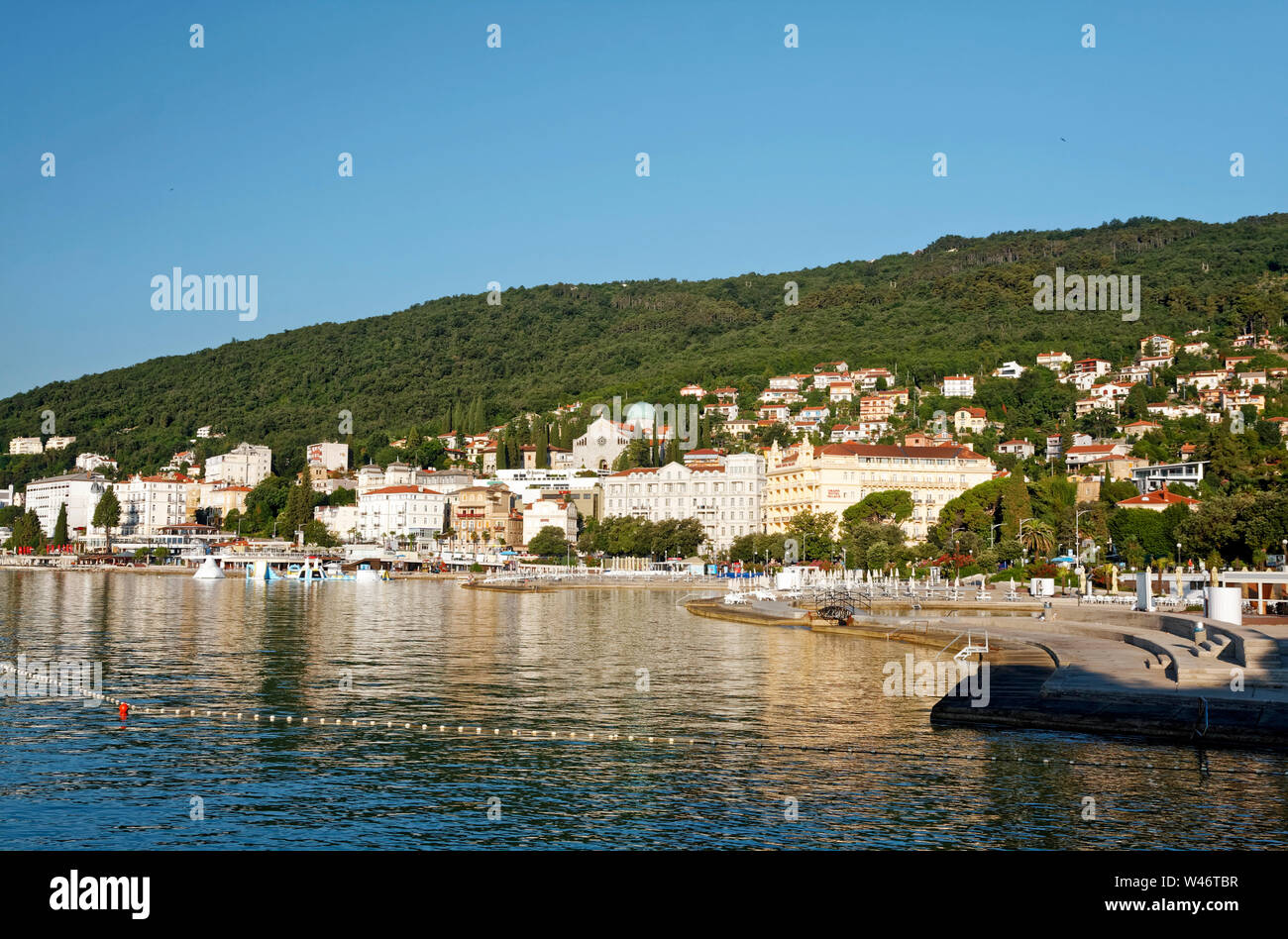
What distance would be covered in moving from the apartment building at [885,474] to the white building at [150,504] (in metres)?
110

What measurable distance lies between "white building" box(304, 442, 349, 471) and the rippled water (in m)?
156

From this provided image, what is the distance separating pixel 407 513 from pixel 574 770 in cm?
14182

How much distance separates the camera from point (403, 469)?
172375 millimetres

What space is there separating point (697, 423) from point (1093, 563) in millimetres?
89833

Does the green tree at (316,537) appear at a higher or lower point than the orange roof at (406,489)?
lower

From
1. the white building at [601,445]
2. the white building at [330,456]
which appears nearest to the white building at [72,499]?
the white building at [330,456]

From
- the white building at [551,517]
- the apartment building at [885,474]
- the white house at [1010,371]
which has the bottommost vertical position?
the white building at [551,517]

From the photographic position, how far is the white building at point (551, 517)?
140 m

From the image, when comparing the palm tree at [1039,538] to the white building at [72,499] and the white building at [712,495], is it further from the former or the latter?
the white building at [72,499]

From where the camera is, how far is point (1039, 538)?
83188 mm

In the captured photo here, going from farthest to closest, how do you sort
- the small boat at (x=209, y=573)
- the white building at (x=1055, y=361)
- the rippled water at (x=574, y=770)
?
1. the white building at (x=1055, y=361)
2. the small boat at (x=209, y=573)
3. the rippled water at (x=574, y=770)
